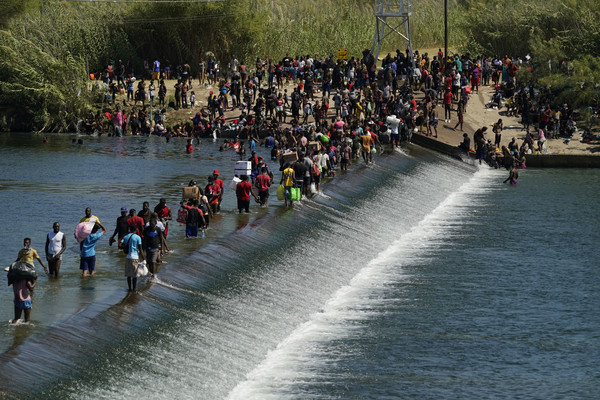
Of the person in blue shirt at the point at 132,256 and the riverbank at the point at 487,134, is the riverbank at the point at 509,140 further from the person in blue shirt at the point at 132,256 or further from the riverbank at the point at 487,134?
the person in blue shirt at the point at 132,256

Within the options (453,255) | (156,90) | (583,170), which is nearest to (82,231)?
(453,255)

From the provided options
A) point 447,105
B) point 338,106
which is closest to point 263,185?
point 338,106

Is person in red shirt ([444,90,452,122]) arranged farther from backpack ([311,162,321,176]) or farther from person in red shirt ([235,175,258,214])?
person in red shirt ([235,175,258,214])

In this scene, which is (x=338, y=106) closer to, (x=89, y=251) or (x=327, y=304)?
(x=327, y=304)

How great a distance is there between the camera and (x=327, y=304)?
2795 centimetres

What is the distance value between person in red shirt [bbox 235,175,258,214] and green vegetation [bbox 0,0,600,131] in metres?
34.2

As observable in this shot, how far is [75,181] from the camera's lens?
1845 inches

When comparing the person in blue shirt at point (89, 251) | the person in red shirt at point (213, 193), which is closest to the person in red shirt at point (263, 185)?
the person in red shirt at point (213, 193)

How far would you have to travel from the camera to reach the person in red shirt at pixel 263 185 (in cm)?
3484

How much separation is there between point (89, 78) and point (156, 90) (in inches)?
235

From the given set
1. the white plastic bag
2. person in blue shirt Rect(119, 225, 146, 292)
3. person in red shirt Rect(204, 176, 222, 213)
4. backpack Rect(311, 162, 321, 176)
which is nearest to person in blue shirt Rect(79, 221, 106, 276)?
person in blue shirt Rect(119, 225, 146, 292)

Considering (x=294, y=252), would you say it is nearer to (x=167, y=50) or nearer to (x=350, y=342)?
(x=350, y=342)

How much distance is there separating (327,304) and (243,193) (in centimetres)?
708

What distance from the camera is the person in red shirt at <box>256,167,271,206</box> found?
114ft
